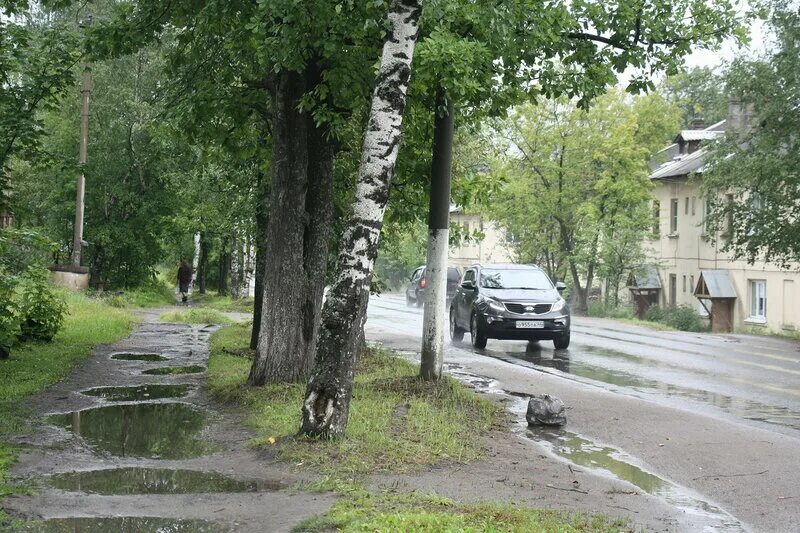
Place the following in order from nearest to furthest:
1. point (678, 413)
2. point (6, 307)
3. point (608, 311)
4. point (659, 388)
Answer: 1. point (678, 413)
2. point (6, 307)
3. point (659, 388)
4. point (608, 311)

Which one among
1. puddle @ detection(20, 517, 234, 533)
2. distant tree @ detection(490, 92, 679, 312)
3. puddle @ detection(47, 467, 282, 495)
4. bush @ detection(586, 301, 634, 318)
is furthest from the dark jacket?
puddle @ detection(20, 517, 234, 533)

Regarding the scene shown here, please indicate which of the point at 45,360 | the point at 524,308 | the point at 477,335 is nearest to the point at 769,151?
the point at 524,308

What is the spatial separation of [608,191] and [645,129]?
20.7ft

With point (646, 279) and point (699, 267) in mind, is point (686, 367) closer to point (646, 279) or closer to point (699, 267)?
point (699, 267)

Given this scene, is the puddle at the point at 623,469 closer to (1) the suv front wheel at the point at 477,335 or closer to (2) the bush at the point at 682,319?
(1) the suv front wheel at the point at 477,335

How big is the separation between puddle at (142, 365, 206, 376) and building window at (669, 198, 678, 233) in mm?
38045

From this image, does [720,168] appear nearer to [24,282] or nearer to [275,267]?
[275,267]

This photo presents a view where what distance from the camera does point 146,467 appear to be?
7.86m

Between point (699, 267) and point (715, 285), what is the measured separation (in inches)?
175

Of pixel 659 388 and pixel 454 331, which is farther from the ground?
pixel 454 331

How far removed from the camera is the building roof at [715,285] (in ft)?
133

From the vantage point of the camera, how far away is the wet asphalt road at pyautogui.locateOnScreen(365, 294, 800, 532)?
7488 mm

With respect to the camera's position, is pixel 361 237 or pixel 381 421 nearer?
pixel 361 237

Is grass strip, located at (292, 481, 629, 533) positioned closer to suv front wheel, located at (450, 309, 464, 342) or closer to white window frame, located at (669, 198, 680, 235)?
suv front wheel, located at (450, 309, 464, 342)
